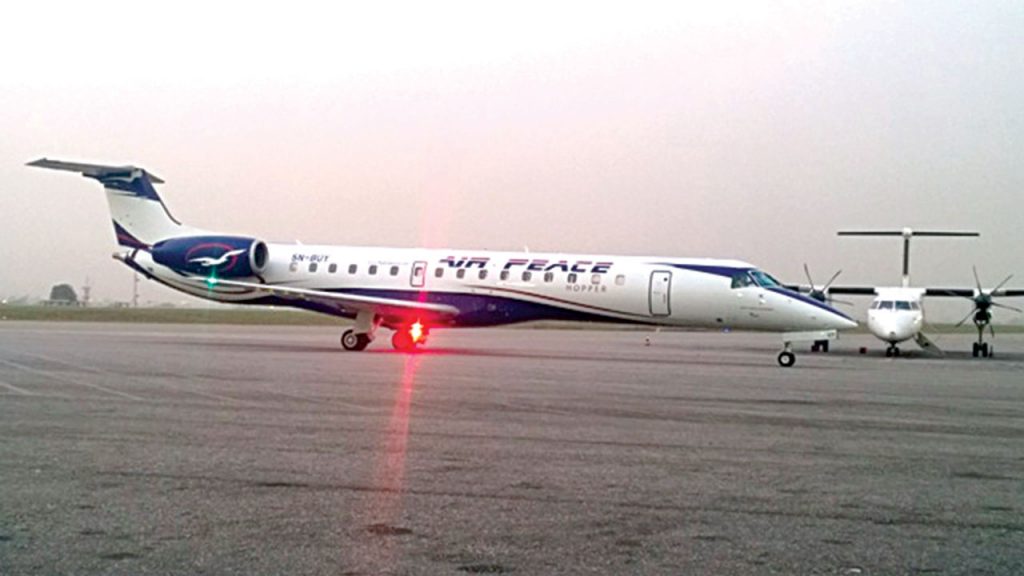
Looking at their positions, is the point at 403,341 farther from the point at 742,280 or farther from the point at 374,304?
the point at 742,280

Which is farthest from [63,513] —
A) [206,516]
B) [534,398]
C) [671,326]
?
[671,326]

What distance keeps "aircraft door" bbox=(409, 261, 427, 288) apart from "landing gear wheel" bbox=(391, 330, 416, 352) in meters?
1.37

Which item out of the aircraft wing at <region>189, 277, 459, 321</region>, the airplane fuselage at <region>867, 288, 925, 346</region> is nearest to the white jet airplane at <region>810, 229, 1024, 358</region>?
the airplane fuselage at <region>867, 288, 925, 346</region>

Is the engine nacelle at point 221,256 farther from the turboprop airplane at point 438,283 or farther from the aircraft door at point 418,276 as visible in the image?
the aircraft door at point 418,276

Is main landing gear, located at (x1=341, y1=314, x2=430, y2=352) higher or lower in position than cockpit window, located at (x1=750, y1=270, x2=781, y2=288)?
lower

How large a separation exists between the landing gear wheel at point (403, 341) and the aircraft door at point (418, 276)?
1.37m

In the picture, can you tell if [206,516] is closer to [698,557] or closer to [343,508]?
[343,508]

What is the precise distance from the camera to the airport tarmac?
6047 mm

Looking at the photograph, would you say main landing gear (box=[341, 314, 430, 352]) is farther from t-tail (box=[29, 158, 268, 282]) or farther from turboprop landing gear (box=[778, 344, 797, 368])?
turboprop landing gear (box=[778, 344, 797, 368])

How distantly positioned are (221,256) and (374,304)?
518cm

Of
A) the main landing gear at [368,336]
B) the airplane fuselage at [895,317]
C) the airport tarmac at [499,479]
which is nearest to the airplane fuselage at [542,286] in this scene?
the main landing gear at [368,336]

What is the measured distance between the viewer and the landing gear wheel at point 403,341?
3120 centimetres

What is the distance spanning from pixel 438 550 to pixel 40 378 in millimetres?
13483

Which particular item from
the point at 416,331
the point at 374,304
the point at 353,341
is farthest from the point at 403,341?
the point at 374,304
